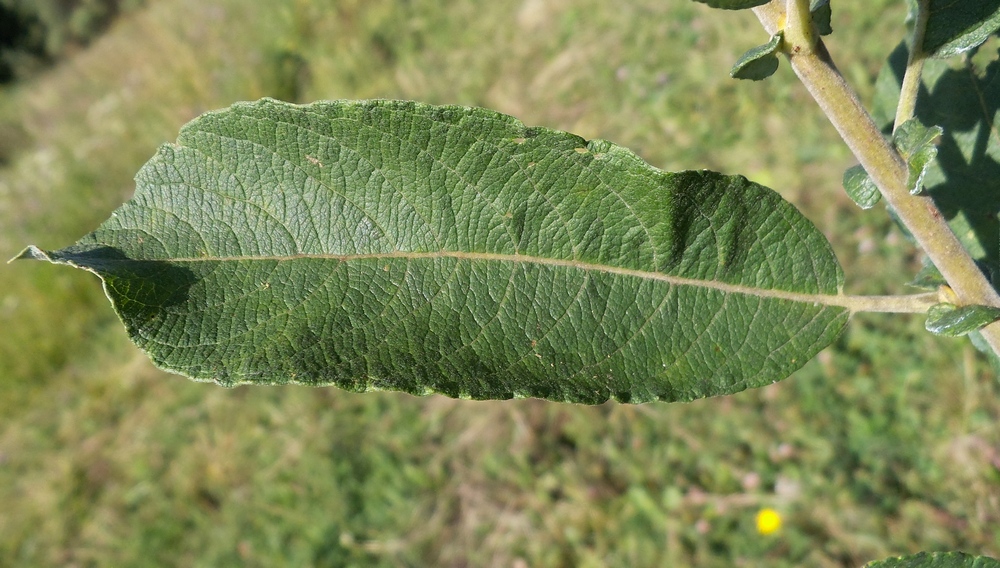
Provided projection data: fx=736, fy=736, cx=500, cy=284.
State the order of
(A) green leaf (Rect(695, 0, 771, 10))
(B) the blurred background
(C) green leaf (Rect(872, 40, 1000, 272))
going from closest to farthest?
(A) green leaf (Rect(695, 0, 771, 10)) < (C) green leaf (Rect(872, 40, 1000, 272)) < (B) the blurred background

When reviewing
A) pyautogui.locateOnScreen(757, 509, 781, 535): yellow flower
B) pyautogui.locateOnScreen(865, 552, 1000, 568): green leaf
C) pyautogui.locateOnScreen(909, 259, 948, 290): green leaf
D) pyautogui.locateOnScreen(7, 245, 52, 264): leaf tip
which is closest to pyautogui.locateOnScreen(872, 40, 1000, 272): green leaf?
pyautogui.locateOnScreen(909, 259, 948, 290): green leaf

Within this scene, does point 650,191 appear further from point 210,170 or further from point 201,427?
point 201,427

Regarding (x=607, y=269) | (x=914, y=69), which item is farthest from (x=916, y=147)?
(x=607, y=269)

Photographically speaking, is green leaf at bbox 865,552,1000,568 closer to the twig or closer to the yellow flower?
the twig

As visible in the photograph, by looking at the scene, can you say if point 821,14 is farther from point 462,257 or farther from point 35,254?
point 35,254

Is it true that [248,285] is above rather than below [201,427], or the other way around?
below

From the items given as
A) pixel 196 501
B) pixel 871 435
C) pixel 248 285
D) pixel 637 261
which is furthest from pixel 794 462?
pixel 196 501
